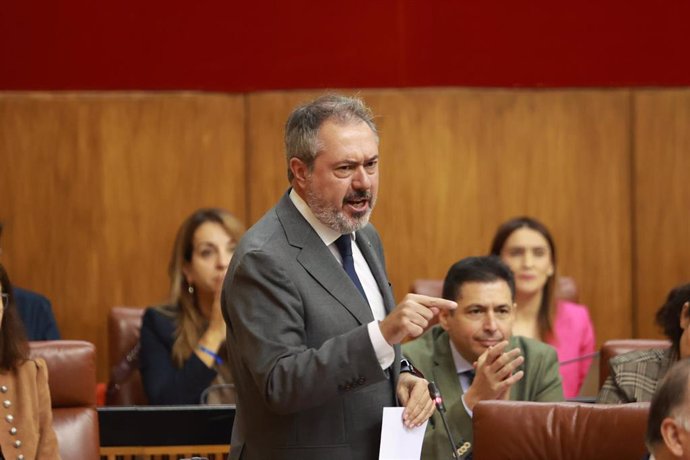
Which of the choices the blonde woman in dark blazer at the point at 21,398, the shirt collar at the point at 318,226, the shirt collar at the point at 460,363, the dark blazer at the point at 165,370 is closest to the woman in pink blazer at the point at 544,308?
the shirt collar at the point at 460,363

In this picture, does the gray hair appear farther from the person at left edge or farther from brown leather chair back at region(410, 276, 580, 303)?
the person at left edge

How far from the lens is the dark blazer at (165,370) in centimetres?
387

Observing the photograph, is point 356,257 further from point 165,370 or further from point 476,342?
point 165,370

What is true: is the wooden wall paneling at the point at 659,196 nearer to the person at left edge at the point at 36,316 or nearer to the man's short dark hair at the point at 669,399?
the person at left edge at the point at 36,316

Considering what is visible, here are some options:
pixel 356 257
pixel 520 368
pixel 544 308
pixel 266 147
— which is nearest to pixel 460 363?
pixel 520 368

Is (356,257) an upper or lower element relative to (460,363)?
upper

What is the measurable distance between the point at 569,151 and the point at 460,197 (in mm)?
492

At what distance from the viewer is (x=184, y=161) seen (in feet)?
16.1

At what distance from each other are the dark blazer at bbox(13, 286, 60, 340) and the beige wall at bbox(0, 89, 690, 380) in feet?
1.62

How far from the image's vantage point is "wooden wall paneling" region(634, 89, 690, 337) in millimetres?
4992

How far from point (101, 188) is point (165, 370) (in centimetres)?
119

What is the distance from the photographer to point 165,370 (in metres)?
3.93

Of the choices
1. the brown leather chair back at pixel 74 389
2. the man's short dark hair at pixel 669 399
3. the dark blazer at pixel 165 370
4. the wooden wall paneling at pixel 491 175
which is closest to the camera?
the man's short dark hair at pixel 669 399

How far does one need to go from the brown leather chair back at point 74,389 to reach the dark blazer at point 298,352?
969mm
